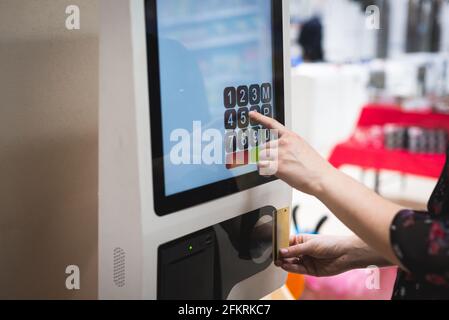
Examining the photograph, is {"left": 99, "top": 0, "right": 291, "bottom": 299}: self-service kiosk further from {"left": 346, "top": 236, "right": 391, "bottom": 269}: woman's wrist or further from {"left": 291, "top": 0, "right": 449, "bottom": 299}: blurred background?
{"left": 291, "top": 0, "right": 449, "bottom": 299}: blurred background

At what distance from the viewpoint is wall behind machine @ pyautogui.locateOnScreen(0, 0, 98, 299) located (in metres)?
1.06

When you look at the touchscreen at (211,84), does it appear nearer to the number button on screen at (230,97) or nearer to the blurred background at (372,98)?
the number button on screen at (230,97)

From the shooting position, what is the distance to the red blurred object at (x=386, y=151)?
11.9ft

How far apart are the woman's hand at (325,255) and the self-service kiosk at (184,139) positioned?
0.33 ft

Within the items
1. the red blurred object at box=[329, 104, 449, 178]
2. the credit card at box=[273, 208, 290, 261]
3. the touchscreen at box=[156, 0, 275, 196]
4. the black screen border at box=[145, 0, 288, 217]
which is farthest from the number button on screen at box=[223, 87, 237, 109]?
the red blurred object at box=[329, 104, 449, 178]

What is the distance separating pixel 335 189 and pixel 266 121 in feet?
0.67

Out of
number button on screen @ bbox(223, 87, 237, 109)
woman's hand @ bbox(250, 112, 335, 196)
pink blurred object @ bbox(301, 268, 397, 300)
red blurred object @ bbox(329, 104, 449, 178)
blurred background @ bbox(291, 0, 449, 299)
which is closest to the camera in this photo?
woman's hand @ bbox(250, 112, 335, 196)

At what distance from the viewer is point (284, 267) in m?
1.19

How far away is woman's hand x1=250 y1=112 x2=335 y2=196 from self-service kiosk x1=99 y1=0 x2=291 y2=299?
10 centimetres

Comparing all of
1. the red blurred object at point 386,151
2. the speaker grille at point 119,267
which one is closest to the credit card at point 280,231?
the speaker grille at point 119,267

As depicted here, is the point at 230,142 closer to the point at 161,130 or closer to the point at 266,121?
the point at 266,121

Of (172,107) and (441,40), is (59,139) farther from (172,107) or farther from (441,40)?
(441,40)
